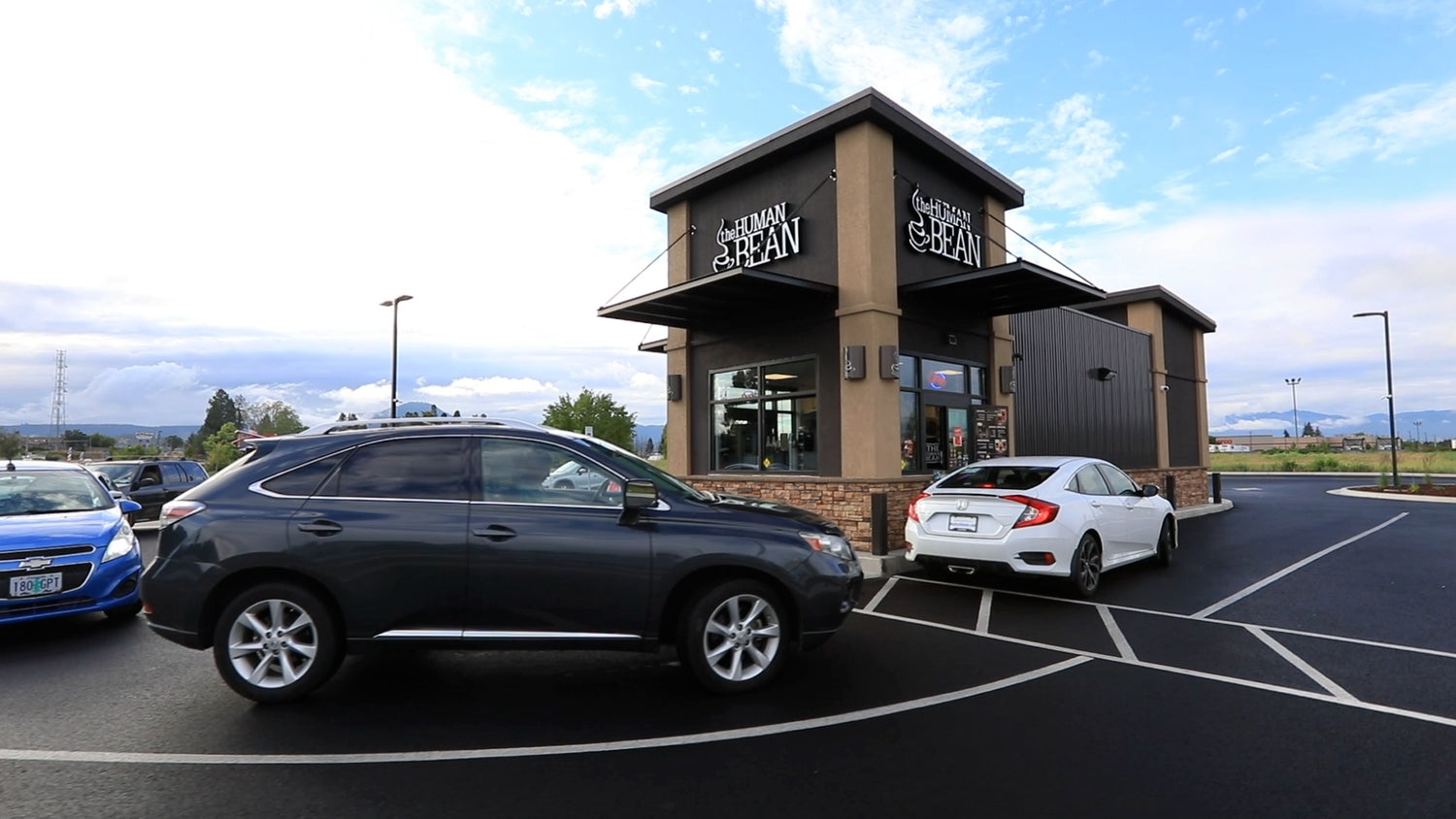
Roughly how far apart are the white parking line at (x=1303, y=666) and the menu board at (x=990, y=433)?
20.8ft

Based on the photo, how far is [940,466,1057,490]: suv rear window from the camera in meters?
8.37

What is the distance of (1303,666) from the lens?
548cm

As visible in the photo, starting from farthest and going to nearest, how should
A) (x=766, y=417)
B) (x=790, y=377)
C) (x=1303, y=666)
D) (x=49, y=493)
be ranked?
1. (x=766, y=417)
2. (x=790, y=377)
3. (x=49, y=493)
4. (x=1303, y=666)

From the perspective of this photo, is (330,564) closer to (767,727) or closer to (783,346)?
(767,727)

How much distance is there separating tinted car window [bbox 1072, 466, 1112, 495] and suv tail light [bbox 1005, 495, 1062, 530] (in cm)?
75

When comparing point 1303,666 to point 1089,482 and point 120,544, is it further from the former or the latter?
point 120,544

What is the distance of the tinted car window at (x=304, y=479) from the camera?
4.90 metres

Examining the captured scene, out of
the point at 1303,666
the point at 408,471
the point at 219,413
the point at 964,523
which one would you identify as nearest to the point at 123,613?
the point at 408,471

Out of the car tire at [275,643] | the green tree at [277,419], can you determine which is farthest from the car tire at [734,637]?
the green tree at [277,419]

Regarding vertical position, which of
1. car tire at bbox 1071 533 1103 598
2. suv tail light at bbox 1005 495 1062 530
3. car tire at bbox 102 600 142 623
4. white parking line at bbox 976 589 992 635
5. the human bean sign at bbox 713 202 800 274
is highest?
the human bean sign at bbox 713 202 800 274

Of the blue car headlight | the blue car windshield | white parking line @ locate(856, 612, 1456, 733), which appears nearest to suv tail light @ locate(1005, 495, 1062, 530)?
white parking line @ locate(856, 612, 1456, 733)

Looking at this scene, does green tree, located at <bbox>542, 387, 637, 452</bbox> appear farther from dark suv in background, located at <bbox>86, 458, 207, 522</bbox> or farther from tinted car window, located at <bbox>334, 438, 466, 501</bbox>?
tinted car window, located at <bbox>334, 438, 466, 501</bbox>

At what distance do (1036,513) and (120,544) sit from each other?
870 cm

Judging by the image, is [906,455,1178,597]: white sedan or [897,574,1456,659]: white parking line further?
[906,455,1178,597]: white sedan
